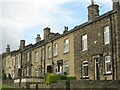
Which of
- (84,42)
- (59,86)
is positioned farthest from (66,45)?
(59,86)

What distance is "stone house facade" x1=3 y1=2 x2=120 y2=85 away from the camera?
32.9m

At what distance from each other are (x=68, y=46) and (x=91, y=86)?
17.5 m

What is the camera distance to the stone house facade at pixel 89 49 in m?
32.9

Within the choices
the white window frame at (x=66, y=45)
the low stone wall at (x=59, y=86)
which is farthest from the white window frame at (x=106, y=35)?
the white window frame at (x=66, y=45)

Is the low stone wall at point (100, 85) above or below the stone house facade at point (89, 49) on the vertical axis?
below

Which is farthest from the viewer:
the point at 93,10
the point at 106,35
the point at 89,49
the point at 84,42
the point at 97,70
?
the point at 84,42

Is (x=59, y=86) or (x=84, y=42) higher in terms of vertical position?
(x=84, y=42)

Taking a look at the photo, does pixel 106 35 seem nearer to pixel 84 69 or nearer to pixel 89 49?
pixel 89 49

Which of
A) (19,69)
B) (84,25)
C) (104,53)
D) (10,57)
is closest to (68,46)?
(84,25)

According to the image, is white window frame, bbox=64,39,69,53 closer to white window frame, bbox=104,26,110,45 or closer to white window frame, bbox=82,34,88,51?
white window frame, bbox=82,34,88,51

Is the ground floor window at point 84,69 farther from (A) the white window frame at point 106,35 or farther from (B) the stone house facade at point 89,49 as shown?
(A) the white window frame at point 106,35

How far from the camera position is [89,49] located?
37.2 m

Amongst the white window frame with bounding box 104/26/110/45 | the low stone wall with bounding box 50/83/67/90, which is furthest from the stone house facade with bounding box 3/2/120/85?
the low stone wall with bounding box 50/83/67/90

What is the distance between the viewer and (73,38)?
41344 millimetres
